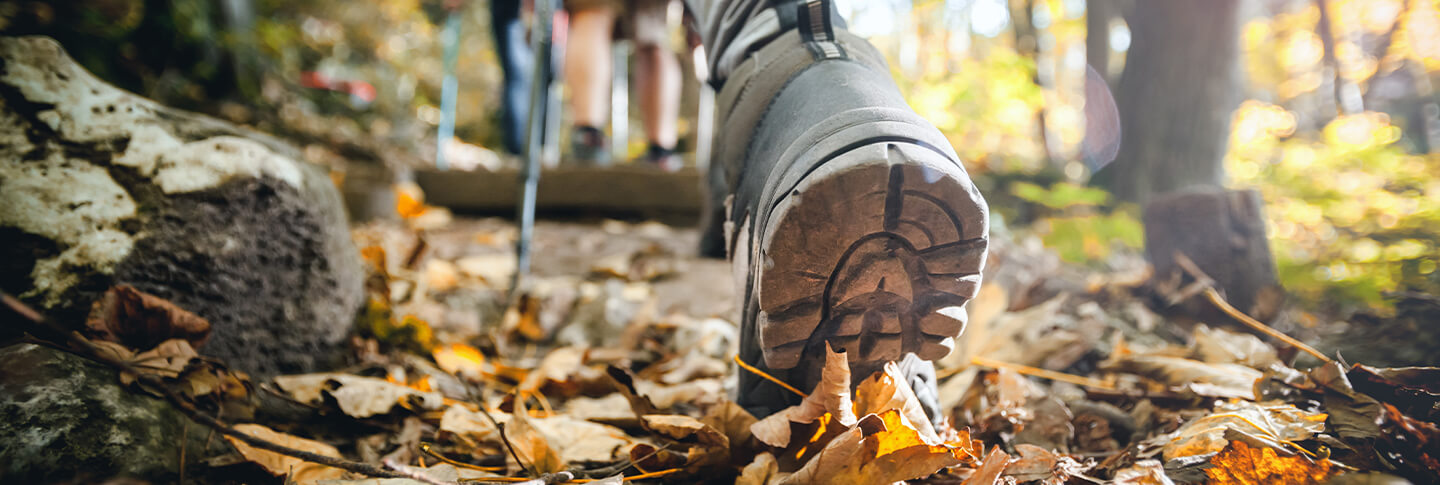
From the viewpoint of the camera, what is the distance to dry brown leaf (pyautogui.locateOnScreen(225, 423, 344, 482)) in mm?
827

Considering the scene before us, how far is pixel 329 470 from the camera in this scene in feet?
2.87

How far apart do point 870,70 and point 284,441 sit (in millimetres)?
932

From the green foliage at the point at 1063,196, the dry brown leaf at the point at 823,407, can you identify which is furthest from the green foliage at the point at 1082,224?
the dry brown leaf at the point at 823,407

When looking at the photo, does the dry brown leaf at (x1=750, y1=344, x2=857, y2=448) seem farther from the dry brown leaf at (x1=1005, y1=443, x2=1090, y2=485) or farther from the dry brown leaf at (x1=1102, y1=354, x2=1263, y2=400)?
the dry brown leaf at (x1=1102, y1=354, x2=1263, y2=400)

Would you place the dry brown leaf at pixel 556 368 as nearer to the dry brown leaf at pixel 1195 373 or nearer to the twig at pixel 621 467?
the twig at pixel 621 467

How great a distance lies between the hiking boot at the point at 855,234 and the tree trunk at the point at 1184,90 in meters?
3.76

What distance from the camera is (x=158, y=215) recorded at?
1.05m

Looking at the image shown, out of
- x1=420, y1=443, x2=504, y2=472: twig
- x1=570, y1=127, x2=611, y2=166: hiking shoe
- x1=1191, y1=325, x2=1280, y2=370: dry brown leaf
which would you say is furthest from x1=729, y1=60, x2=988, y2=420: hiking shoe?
x1=570, y1=127, x2=611, y2=166: hiking shoe

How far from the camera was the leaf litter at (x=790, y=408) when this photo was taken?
2.48 ft

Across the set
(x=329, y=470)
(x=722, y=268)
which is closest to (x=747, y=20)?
(x=329, y=470)

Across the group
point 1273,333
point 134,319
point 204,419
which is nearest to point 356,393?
point 134,319

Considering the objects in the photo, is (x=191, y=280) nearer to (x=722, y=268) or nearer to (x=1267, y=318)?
(x=722, y=268)

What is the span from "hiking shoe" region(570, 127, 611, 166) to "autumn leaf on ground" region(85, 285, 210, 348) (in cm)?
197

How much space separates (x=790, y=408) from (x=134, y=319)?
2.97 feet
